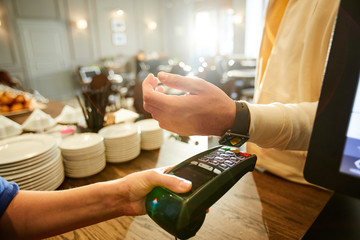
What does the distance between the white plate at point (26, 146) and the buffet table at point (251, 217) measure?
16 cm

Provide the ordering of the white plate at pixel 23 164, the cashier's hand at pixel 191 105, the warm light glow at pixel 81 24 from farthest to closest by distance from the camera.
→ the warm light glow at pixel 81 24 < the white plate at pixel 23 164 < the cashier's hand at pixel 191 105

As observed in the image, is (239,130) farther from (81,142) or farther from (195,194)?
(81,142)

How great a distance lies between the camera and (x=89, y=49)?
7.04 metres

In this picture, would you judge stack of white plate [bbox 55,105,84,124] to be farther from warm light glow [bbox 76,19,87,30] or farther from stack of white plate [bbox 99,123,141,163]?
warm light glow [bbox 76,19,87,30]

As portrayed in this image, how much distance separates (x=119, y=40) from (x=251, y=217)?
8241 mm

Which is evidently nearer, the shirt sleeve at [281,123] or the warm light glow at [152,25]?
the shirt sleeve at [281,123]

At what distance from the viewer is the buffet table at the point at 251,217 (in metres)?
0.57

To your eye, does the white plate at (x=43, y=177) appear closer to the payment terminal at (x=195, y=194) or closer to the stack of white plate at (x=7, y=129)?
the payment terminal at (x=195, y=194)

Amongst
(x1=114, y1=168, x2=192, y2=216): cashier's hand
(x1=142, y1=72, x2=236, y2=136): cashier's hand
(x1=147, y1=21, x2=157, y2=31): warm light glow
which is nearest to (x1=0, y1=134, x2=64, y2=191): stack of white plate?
(x1=114, y1=168, x2=192, y2=216): cashier's hand

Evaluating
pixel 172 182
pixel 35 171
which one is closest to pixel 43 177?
pixel 35 171

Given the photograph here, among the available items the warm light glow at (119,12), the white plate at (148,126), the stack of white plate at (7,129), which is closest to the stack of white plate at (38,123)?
the stack of white plate at (7,129)

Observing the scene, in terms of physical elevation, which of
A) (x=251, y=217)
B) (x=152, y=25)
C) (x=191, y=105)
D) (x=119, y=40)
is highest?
(x=152, y=25)

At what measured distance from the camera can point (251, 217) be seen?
615mm

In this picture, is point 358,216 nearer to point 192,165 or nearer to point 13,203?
point 192,165
